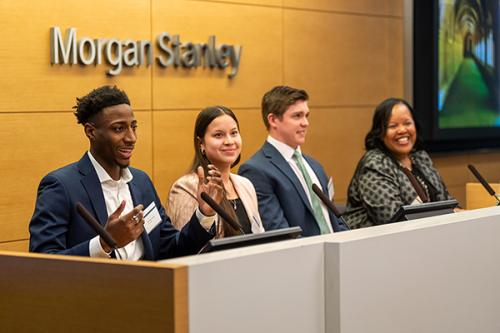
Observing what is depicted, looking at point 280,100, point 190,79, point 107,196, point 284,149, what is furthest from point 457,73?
point 107,196

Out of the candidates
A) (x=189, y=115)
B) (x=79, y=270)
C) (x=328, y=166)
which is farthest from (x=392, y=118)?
(x=79, y=270)

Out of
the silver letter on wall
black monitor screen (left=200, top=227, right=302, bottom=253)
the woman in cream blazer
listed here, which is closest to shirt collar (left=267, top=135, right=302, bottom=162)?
the woman in cream blazer

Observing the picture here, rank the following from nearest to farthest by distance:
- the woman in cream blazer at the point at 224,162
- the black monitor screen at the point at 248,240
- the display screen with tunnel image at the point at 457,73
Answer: the black monitor screen at the point at 248,240 < the woman in cream blazer at the point at 224,162 < the display screen with tunnel image at the point at 457,73

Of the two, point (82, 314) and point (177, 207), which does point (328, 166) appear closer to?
point (177, 207)

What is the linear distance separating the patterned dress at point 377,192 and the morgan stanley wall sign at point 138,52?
1.58m

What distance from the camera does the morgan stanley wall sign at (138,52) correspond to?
226 inches

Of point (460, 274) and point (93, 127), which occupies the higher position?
point (93, 127)

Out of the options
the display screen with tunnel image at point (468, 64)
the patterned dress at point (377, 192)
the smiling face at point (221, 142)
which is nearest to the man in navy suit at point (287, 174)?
the smiling face at point (221, 142)

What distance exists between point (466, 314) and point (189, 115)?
3.46 m

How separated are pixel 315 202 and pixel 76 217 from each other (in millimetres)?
1794

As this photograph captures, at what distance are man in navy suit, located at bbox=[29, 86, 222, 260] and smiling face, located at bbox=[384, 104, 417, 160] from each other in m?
2.27

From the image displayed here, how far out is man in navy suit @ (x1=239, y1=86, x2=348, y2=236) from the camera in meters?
4.83

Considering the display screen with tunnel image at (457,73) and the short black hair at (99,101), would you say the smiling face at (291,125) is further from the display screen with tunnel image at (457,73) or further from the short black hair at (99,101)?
the display screen with tunnel image at (457,73)

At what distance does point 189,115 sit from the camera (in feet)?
21.8
